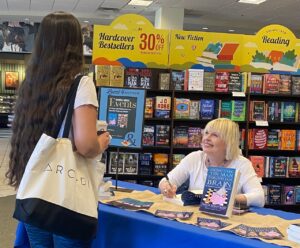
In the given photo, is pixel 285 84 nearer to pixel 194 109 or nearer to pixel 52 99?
pixel 194 109

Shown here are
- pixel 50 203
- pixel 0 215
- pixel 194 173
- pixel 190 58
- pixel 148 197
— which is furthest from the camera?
pixel 190 58

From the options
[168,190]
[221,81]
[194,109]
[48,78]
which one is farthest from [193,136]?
[48,78]

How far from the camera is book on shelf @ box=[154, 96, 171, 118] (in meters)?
5.52

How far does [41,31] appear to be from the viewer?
71.9 inches

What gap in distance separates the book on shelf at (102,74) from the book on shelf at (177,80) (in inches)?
34.1

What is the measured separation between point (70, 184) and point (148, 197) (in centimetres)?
114

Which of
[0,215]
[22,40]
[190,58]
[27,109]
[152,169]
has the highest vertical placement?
[22,40]

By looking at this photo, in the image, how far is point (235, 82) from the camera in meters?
5.64

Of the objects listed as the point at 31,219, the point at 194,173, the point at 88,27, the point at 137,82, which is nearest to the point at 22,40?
the point at 88,27

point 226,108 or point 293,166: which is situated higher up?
point 226,108

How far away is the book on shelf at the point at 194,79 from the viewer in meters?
5.54

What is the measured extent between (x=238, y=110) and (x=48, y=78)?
423 cm

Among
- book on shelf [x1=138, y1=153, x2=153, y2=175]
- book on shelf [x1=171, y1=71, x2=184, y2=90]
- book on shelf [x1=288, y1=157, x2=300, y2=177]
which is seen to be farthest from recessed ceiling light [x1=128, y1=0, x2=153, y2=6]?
book on shelf [x1=288, y1=157, x2=300, y2=177]

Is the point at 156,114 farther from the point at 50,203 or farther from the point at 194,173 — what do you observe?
the point at 50,203
